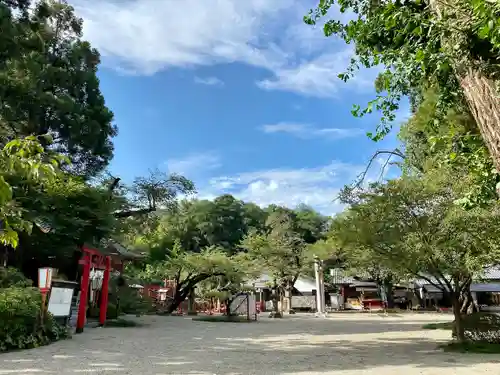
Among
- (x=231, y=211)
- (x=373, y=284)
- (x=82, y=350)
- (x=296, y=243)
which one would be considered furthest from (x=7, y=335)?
(x=231, y=211)

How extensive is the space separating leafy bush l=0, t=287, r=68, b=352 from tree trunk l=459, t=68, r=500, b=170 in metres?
8.43

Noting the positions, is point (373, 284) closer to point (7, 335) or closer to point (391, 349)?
point (391, 349)

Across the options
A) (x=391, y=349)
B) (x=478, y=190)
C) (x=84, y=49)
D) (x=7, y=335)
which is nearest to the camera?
(x=478, y=190)

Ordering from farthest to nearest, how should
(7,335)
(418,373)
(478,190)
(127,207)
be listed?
(127,207)
(7,335)
(418,373)
(478,190)

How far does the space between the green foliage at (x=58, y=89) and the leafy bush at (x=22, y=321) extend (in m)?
6.05

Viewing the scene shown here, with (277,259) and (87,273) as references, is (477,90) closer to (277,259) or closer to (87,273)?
(87,273)

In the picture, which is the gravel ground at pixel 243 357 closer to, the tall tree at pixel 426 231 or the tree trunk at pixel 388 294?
the tall tree at pixel 426 231

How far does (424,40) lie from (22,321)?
8438mm

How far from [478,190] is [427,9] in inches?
59.6

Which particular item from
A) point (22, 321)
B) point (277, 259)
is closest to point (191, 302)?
point (277, 259)

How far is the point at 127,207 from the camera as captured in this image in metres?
17.6

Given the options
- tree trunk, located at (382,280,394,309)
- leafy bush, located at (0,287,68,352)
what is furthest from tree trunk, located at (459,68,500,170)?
tree trunk, located at (382,280,394,309)

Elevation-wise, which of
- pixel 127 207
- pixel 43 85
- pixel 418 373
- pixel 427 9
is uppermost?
pixel 43 85

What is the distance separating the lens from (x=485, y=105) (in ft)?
8.11
